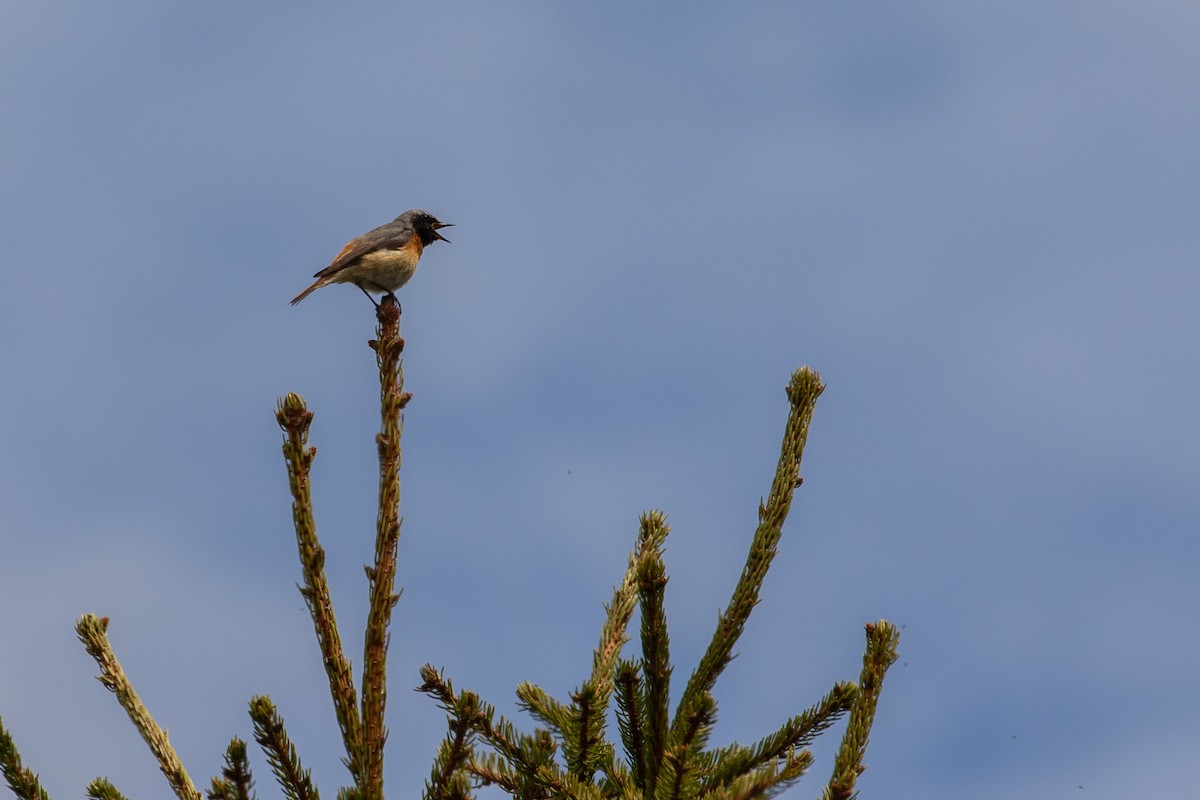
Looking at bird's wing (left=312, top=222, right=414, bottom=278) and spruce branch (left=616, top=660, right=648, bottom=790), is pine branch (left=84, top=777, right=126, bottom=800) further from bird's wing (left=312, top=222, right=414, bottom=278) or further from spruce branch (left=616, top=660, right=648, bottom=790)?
bird's wing (left=312, top=222, right=414, bottom=278)

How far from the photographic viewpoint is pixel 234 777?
3.45 meters

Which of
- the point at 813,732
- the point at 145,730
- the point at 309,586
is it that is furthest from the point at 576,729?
the point at 145,730

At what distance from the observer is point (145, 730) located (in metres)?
4.25

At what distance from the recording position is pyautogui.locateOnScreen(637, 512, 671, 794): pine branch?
3.75 metres

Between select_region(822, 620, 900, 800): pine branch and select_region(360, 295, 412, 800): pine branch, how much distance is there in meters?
1.51

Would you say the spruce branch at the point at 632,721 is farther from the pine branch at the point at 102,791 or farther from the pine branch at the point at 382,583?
the pine branch at the point at 102,791

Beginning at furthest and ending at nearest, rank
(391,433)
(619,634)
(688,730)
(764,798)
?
(619,634) → (391,433) → (764,798) → (688,730)

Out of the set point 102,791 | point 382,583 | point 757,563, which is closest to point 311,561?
point 382,583

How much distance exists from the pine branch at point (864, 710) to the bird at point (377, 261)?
29.4 feet

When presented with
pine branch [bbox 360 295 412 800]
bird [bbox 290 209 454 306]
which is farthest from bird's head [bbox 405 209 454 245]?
pine branch [bbox 360 295 412 800]

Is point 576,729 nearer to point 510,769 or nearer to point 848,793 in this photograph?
point 510,769

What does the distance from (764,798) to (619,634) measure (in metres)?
1.48

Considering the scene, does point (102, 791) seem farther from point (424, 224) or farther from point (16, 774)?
point (424, 224)

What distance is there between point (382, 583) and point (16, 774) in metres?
1.30
